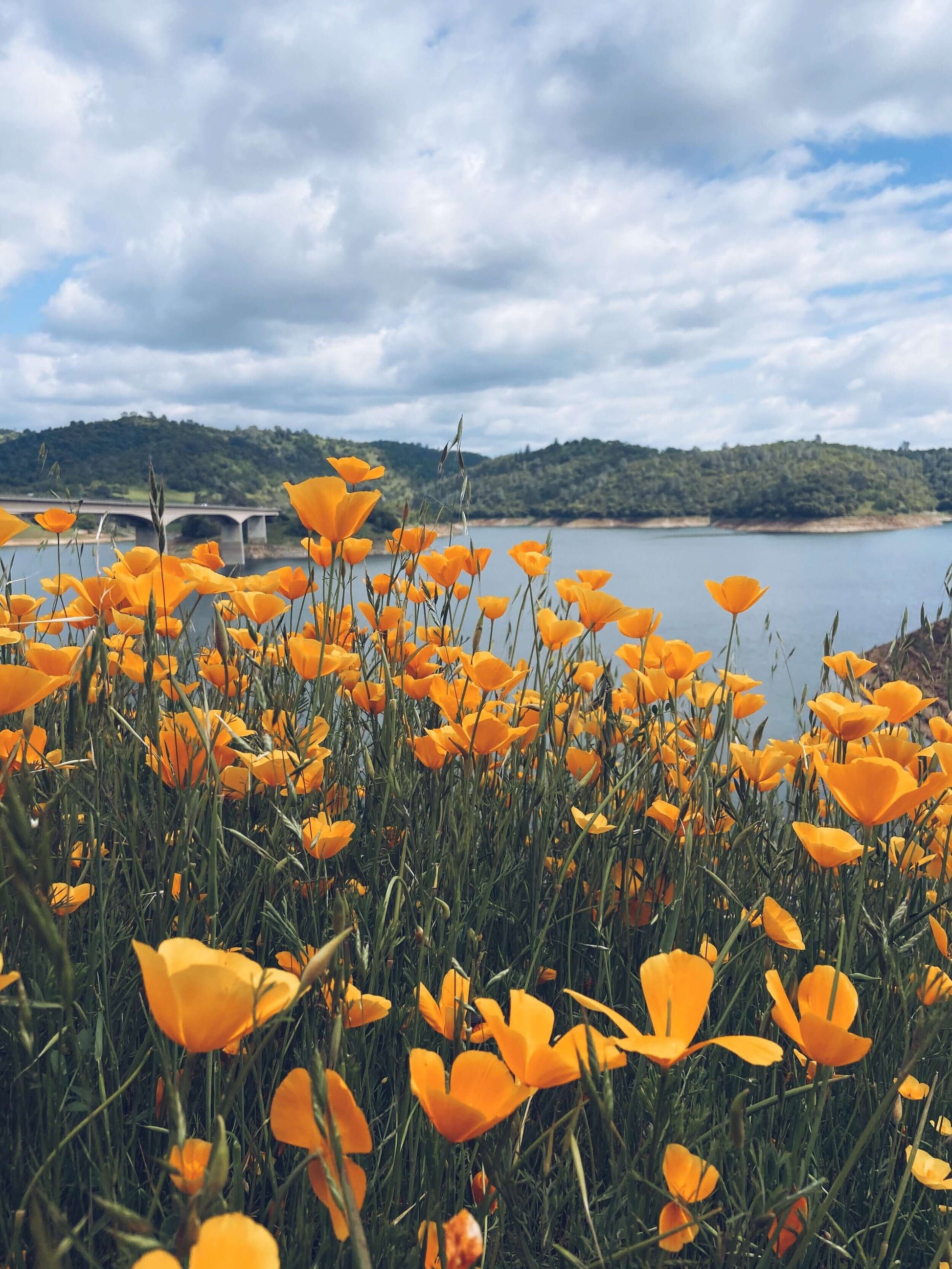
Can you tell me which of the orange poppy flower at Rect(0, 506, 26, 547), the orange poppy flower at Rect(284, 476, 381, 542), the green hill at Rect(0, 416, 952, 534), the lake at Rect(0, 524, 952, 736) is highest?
the green hill at Rect(0, 416, 952, 534)

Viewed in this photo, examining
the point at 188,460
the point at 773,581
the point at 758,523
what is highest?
the point at 188,460

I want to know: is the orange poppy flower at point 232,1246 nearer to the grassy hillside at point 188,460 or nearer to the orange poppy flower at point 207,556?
the orange poppy flower at point 207,556

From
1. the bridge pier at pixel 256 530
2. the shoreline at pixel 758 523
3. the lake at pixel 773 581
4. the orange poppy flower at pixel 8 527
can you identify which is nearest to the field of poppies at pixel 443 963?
the orange poppy flower at pixel 8 527

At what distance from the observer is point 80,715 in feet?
2.55

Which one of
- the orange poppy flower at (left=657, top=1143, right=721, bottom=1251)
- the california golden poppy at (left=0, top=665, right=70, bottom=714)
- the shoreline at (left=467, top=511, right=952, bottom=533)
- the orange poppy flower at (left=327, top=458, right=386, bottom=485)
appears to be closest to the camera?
the orange poppy flower at (left=657, top=1143, right=721, bottom=1251)

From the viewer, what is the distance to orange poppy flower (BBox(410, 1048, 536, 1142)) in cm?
57

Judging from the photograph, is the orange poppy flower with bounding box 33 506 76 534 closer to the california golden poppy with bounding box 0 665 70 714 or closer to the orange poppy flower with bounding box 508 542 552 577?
the orange poppy flower with bounding box 508 542 552 577

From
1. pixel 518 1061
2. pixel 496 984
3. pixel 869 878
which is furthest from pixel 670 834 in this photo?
pixel 518 1061

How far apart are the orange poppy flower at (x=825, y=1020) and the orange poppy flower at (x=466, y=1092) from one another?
0.94 feet

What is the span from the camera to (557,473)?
7575 centimetres

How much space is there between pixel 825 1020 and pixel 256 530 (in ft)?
126

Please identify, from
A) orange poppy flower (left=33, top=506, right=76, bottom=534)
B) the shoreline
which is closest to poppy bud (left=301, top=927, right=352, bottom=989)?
orange poppy flower (left=33, top=506, right=76, bottom=534)

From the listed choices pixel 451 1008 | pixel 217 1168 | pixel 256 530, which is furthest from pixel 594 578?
pixel 256 530

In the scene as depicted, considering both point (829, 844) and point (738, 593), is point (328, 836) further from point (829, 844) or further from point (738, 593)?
point (738, 593)
